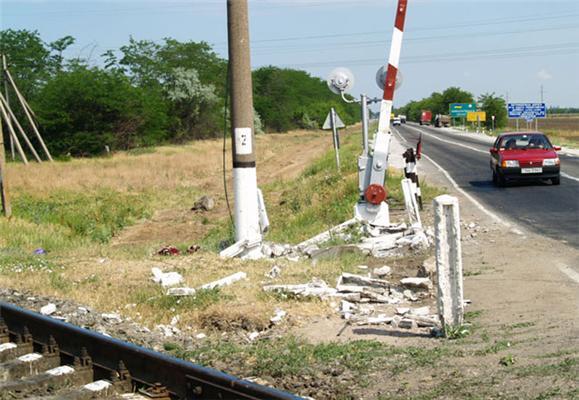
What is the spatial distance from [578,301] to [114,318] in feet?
14.9

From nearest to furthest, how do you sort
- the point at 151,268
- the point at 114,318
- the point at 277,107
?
the point at 114,318 → the point at 151,268 → the point at 277,107

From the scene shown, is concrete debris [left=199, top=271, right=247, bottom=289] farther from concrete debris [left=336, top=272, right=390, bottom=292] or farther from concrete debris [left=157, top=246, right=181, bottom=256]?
concrete debris [left=157, top=246, right=181, bottom=256]

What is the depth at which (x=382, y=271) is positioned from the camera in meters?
10.7

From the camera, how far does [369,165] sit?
555 inches

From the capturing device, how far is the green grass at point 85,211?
74.2ft

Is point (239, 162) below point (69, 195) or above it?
above

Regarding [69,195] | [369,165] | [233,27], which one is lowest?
[69,195]

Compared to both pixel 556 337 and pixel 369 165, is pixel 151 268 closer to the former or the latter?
pixel 369 165

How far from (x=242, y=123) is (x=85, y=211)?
15429 mm

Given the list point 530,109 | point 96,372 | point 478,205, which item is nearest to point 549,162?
point 478,205

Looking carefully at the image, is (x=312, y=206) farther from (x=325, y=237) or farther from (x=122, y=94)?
(x=122, y=94)

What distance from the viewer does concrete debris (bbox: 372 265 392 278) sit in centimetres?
1062

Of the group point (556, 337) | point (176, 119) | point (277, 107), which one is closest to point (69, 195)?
point (556, 337)

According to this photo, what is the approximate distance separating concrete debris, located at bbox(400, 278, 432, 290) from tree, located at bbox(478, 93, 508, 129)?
108m
